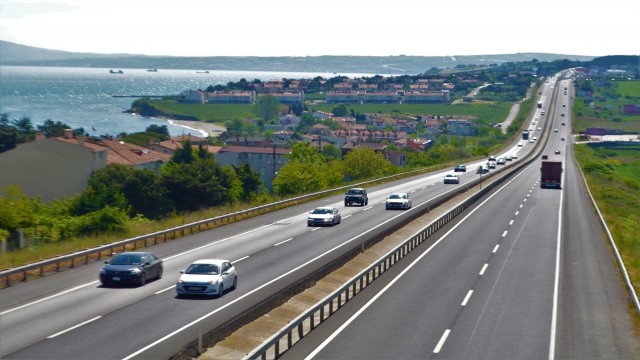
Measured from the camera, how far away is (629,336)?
24438 mm

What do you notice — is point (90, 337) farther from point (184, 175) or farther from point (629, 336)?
point (184, 175)

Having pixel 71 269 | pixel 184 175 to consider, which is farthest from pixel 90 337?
pixel 184 175

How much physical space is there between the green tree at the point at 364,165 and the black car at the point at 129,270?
10871cm

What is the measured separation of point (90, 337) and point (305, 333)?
19.6ft

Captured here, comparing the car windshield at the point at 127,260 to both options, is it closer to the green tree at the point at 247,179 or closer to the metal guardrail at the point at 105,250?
the metal guardrail at the point at 105,250

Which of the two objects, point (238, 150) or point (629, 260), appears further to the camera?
point (238, 150)

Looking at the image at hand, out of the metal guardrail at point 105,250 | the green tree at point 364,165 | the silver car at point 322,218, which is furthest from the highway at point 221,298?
the green tree at point 364,165

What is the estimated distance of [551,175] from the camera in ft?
300

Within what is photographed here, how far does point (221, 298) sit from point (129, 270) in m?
3.99

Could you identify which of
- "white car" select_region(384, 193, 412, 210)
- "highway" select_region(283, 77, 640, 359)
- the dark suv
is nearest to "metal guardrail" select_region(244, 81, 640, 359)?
"highway" select_region(283, 77, 640, 359)

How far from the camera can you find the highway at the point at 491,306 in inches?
872

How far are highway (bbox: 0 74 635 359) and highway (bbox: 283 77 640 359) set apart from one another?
14 centimetres

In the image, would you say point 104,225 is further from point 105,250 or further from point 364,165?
point 364,165

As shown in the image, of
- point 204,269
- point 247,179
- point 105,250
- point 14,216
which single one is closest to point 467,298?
point 204,269
